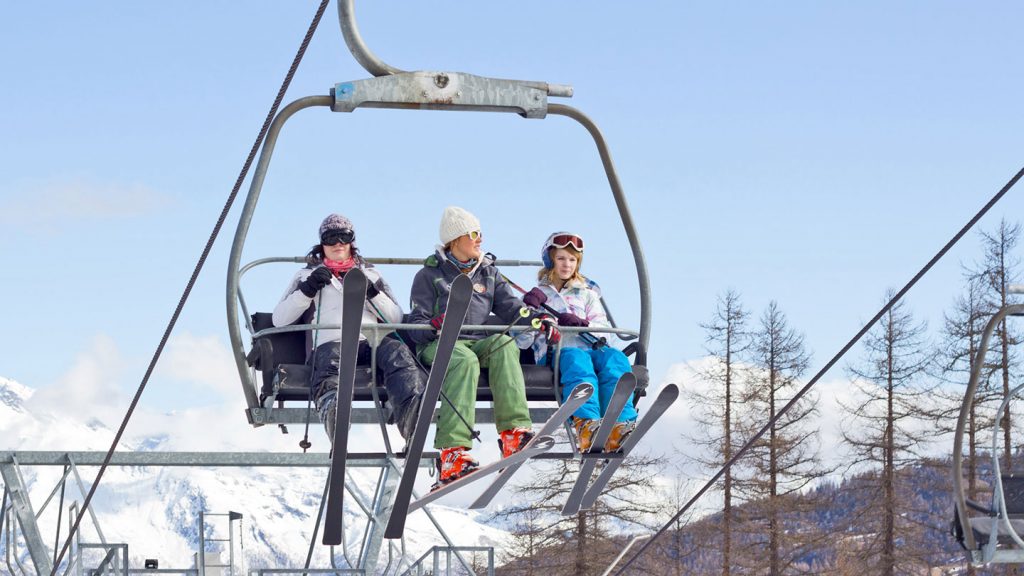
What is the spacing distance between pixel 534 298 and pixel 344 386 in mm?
1701

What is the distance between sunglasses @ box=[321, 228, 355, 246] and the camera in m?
8.46

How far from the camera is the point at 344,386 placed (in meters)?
6.66

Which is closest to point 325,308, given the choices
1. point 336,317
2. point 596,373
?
point 336,317

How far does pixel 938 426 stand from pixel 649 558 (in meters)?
8.35

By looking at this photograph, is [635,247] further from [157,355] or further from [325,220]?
[157,355]

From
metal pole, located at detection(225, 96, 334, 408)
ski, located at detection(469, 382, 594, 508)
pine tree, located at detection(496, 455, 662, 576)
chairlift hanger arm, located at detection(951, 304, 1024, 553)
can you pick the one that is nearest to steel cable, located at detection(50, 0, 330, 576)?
metal pole, located at detection(225, 96, 334, 408)

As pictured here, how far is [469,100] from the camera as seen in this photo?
780 centimetres

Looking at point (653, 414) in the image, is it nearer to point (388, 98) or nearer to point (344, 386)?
point (344, 386)

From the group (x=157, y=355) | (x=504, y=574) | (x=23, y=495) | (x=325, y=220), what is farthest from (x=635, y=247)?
(x=504, y=574)

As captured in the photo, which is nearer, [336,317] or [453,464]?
[453,464]

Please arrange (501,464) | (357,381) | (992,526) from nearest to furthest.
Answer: (501,464) → (357,381) → (992,526)

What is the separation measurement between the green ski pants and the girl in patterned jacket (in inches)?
12.5

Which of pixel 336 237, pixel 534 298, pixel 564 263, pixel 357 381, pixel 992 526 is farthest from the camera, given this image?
pixel 992 526

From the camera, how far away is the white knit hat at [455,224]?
795 centimetres
